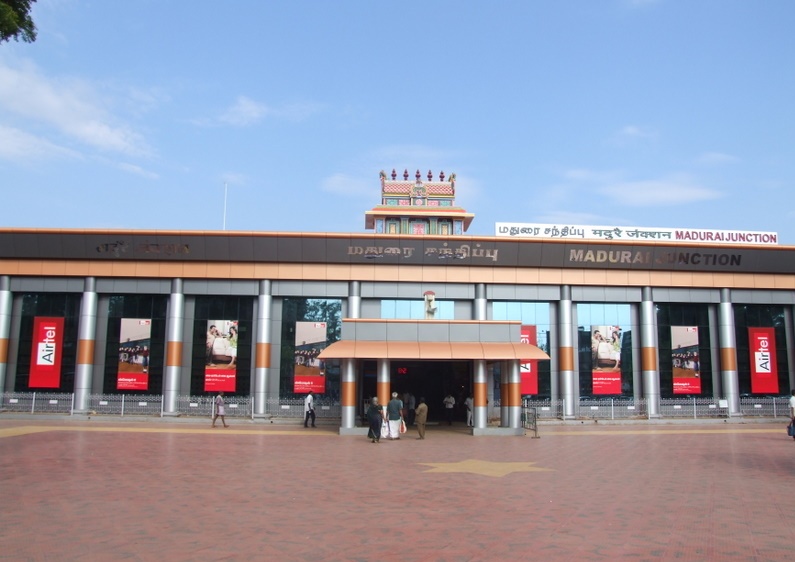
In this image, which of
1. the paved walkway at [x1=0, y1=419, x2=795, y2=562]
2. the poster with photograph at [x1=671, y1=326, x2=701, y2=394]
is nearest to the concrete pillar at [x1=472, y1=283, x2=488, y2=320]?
the poster with photograph at [x1=671, y1=326, x2=701, y2=394]

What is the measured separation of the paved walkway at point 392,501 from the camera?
9.05m

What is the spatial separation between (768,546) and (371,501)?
655cm

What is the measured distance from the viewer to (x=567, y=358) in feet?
115

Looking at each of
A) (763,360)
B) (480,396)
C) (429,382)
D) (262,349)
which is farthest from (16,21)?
(763,360)

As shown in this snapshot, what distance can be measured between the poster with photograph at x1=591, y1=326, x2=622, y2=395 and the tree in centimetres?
2966

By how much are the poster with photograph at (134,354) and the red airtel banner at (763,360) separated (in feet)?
108

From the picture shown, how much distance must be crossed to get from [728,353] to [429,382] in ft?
54.2

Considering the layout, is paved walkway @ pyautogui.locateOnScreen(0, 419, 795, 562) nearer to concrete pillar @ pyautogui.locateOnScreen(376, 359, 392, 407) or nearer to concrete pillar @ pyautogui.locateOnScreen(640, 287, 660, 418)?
concrete pillar @ pyautogui.locateOnScreen(376, 359, 392, 407)

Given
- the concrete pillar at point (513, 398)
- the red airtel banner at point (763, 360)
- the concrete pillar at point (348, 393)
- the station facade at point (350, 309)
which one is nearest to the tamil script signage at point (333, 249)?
the station facade at point (350, 309)

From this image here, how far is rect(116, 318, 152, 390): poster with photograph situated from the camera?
34.3m

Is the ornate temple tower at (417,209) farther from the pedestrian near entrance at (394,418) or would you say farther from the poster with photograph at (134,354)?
the pedestrian near entrance at (394,418)

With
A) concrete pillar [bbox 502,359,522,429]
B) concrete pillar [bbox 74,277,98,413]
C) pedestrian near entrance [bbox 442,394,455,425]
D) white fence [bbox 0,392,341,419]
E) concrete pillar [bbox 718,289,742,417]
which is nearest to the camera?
concrete pillar [bbox 502,359,522,429]

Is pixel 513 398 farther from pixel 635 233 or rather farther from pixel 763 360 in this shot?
pixel 763 360

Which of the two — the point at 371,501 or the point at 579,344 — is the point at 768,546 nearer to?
the point at 371,501
